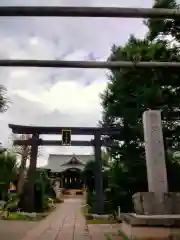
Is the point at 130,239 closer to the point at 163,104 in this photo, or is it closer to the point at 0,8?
the point at 0,8

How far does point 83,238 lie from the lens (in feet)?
32.6

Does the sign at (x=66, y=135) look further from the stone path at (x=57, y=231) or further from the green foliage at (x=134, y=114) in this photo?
the stone path at (x=57, y=231)

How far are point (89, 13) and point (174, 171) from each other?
14.9 m

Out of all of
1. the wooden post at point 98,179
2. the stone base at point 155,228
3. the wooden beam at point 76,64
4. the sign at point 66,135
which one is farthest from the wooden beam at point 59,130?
the wooden beam at point 76,64

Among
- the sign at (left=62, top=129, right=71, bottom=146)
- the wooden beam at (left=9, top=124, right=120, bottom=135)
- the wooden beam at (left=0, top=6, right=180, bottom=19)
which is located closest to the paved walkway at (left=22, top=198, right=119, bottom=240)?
the sign at (left=62, top=129, right=71, bottom=146)

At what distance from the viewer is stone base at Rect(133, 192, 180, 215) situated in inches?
317

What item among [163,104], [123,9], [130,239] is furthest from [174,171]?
[123,9]

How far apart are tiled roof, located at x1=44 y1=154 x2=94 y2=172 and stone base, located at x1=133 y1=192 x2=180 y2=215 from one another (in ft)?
123

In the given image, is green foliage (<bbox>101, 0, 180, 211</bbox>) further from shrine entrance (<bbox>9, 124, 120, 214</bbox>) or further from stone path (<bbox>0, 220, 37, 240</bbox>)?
stone path (<bbox>0, 220, 37, 240</bbox>)

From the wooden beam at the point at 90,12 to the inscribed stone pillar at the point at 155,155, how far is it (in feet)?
17.8

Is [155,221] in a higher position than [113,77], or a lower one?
lower

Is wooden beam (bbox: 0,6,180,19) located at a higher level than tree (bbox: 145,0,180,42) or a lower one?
lower

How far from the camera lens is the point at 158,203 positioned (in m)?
8.15

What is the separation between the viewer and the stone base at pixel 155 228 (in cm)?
741
